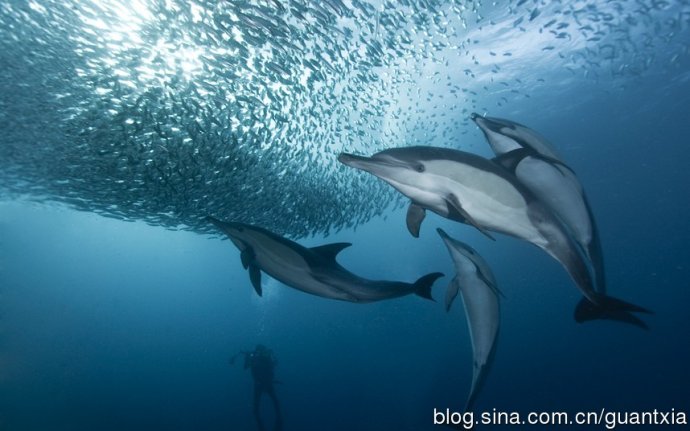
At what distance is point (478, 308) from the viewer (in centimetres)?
363

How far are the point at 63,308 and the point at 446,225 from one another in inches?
2572

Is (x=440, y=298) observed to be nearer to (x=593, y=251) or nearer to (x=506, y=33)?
(x=506, y=33)

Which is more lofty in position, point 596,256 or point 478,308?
point 596,256

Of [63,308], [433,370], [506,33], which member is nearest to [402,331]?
[433,370]

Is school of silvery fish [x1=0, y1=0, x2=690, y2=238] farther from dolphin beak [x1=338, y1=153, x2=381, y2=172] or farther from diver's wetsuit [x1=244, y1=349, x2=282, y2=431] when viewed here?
diver's wetsuit [x1=244, y1=349, x2=282, y2=431]

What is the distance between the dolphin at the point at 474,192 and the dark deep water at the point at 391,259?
7.32 m

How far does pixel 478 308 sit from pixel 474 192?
1849 millimetres

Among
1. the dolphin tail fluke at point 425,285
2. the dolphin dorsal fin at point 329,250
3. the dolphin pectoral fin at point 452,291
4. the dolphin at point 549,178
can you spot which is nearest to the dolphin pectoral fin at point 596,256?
Result: the dolphin at point 549,178

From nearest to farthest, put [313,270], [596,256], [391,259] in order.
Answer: [596,256] → [313,270] → [391,259]

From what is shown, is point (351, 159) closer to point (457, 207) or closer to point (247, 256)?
point (457, 207)

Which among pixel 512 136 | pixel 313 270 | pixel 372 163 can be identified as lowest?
pixel 313 270

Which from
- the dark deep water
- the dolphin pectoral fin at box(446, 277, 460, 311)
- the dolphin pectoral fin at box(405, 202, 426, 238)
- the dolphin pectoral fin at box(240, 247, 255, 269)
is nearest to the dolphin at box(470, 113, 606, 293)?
the dolphin pectoral fin at box(405, 202, 426, 238)

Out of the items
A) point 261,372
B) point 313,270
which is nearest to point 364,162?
point 313,270

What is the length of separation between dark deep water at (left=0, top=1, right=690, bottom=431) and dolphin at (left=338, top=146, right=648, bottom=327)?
7.32 metres
